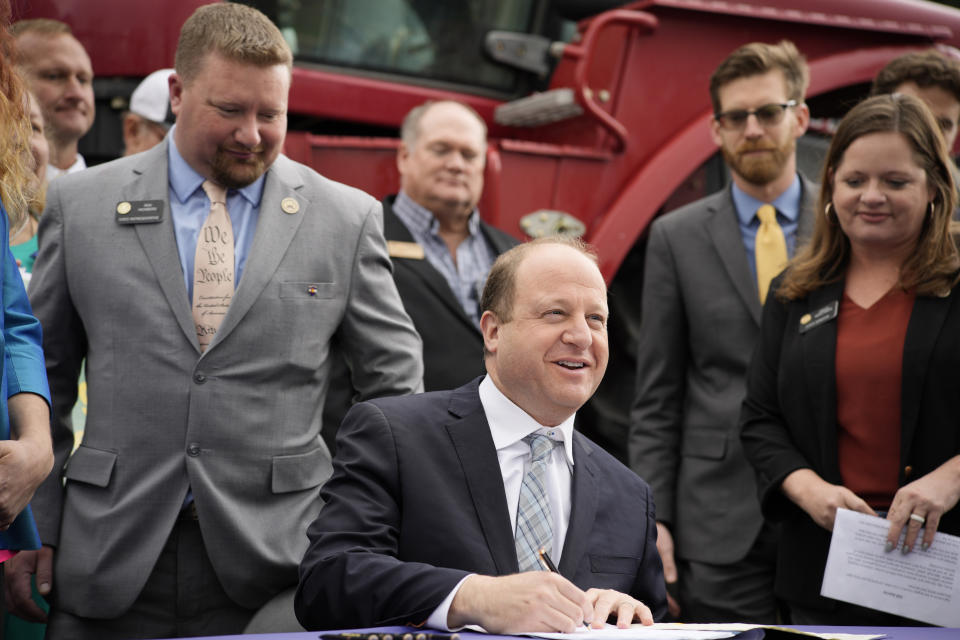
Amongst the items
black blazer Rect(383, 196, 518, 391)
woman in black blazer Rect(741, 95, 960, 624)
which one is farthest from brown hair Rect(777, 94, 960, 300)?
black blazer Rect(383, 196, 518, 391)

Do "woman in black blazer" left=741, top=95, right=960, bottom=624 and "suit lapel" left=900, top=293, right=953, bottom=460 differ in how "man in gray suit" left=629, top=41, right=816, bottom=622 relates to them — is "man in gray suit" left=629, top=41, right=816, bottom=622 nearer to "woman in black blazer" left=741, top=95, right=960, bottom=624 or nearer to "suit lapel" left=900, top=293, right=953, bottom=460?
"woman in black blazer" left=741, top=95, right=960, bottom=624

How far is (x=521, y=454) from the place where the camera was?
242 cm

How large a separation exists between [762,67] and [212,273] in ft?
6.92

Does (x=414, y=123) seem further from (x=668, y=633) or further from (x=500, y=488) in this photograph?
(x=668, y=633)

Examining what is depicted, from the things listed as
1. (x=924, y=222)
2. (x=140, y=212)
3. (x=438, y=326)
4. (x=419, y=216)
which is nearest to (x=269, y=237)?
(x=140, y=212)

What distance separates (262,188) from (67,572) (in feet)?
3.30

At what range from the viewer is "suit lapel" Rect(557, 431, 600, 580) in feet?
7.54

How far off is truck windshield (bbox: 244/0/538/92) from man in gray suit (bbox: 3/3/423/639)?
1.66 meters

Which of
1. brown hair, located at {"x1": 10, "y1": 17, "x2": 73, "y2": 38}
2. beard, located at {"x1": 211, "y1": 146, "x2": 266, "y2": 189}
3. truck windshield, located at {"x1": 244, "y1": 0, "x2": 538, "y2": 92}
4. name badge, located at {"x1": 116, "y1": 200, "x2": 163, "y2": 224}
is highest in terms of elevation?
truck windshield, located at {"x1": 244, "y1": 0, "x2": 538, "y2": 92}

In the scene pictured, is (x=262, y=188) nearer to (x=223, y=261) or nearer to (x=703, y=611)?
(x=223, y=261)

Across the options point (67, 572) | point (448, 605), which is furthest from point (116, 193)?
point (448, 605)

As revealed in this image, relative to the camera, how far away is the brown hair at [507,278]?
8.23ft

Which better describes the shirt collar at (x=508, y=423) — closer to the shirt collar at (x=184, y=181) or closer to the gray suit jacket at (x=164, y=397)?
the gray suit jacket at (x=164, y=397)

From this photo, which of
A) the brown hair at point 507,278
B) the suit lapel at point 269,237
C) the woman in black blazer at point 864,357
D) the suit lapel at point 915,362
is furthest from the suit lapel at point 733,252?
the suit lapel at point 269,237
